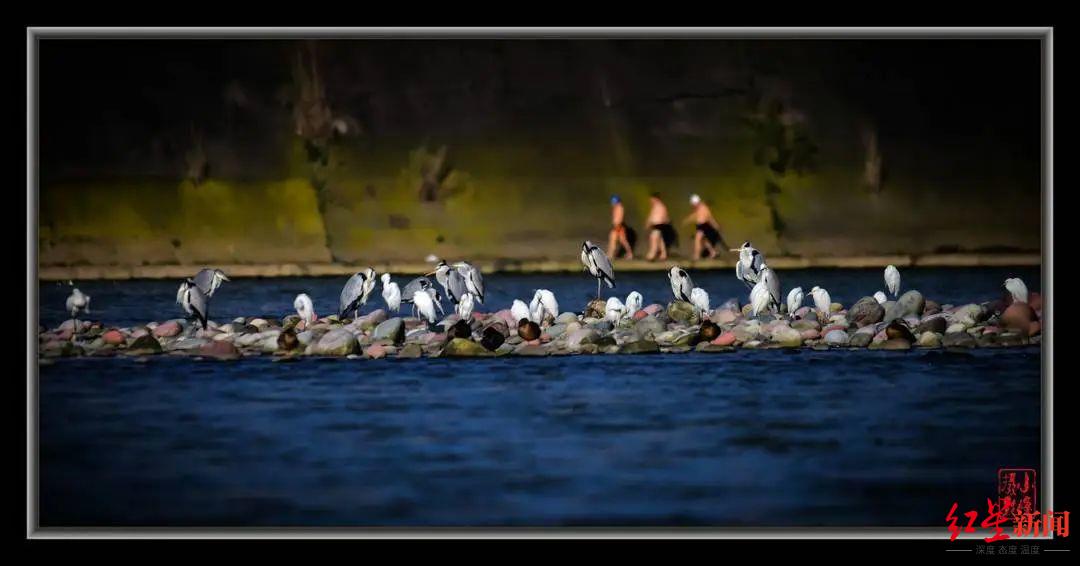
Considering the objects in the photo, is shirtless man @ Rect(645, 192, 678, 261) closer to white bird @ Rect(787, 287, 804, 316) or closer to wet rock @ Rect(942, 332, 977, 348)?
Result: white bird @ Rect(787, 287, 804, 316)

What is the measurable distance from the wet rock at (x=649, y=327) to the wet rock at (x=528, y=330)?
0.67m

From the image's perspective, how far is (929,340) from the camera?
436 inches

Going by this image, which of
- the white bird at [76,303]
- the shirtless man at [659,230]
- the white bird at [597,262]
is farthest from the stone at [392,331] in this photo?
the shirtless man at [659,230]

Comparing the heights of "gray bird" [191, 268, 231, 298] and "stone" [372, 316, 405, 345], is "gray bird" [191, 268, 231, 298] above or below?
above

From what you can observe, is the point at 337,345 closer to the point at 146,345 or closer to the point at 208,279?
the point at 146,345

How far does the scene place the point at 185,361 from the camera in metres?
10.6

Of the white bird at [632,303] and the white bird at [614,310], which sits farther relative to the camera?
the white bird at [632,303]

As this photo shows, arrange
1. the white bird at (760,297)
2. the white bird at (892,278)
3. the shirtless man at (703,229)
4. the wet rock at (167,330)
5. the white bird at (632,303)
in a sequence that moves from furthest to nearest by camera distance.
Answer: the shirtless man at (703,229) < the white bird at (892,278) < the white bird at (760,297) < the white bird at (632,303) < the wet rock at (167,330)

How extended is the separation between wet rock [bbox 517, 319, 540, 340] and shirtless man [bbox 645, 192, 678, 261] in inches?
108

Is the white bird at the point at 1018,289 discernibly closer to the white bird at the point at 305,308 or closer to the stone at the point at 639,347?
the stone at the point at 639,347

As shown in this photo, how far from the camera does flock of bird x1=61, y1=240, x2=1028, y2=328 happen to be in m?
11.2

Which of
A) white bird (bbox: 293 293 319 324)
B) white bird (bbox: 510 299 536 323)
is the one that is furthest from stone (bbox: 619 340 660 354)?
white bird (bbox: 293 293 319 324)

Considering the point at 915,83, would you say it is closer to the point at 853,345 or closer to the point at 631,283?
the point at 853,345

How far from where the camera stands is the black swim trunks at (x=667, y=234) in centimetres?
1354
